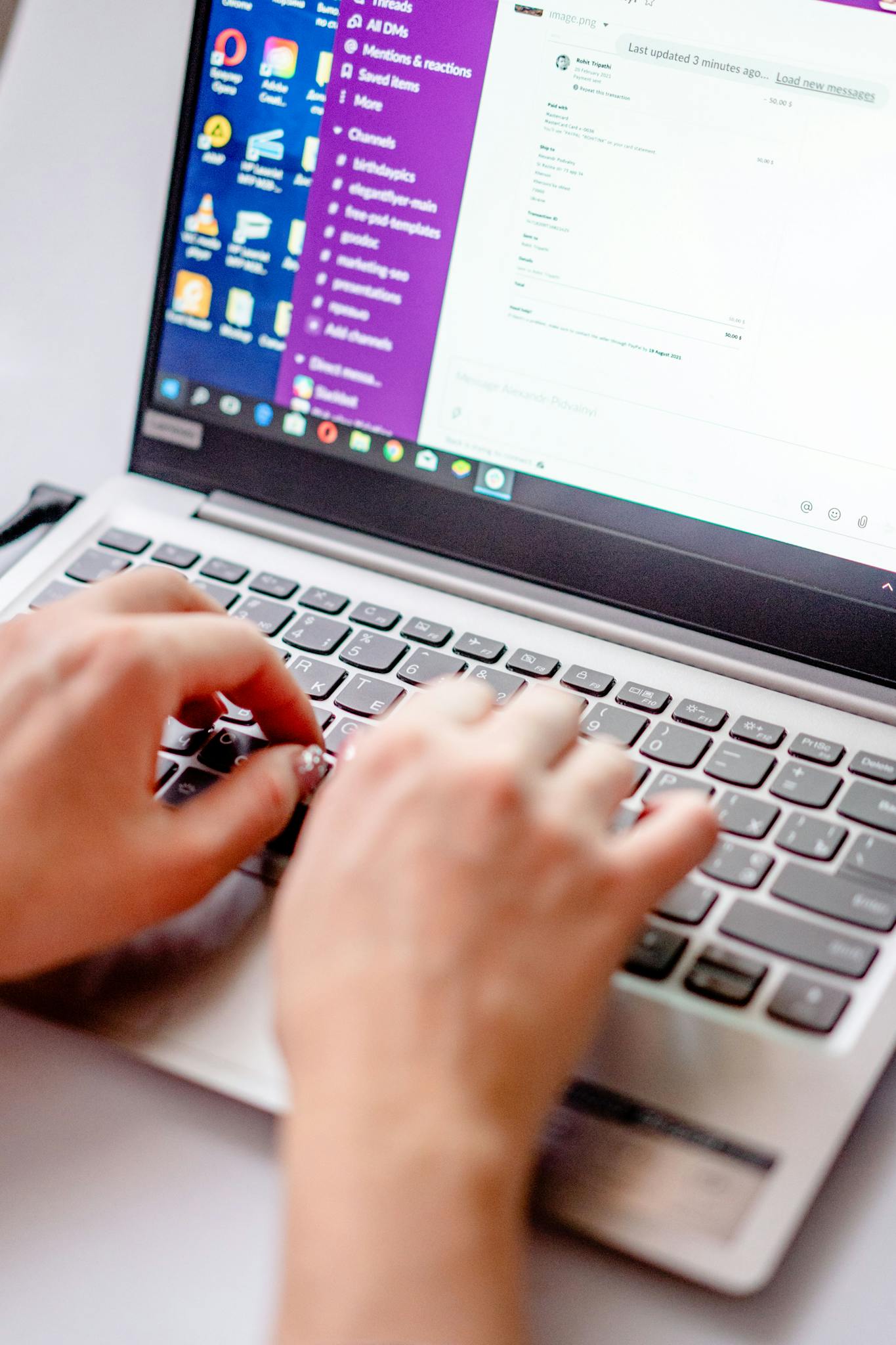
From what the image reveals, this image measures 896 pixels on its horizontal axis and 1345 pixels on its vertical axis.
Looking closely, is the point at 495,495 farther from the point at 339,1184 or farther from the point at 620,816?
the point at 339,1184

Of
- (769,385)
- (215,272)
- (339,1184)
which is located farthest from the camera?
(215,272)

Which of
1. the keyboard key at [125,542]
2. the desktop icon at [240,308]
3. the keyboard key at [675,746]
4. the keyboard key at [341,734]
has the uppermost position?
the desktop icon at [240,308]

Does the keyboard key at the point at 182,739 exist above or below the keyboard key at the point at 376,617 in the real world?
below

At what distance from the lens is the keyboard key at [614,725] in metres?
0.58

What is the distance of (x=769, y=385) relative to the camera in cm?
59

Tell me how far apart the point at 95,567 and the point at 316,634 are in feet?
0.46

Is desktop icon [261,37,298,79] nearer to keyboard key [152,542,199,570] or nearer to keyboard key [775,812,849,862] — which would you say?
keyboard key [152,542,199,570]

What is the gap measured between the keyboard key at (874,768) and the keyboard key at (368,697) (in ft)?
0.72

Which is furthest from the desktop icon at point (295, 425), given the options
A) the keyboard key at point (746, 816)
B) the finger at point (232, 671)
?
the keyboard key at point (746, 816)

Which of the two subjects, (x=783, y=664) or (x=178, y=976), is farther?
(x=783, y=664)

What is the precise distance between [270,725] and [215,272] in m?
0.29

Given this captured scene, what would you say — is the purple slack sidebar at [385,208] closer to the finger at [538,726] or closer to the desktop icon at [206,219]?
the desktop icon at [206,219]

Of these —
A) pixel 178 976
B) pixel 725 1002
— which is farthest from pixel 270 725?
pixel 725 1002

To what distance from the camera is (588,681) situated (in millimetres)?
617
